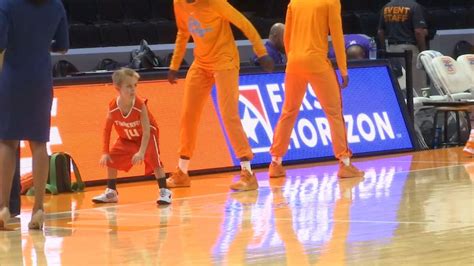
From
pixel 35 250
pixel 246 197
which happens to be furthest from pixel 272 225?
pixel 246 197

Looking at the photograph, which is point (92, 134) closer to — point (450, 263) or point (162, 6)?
point (450, 263)

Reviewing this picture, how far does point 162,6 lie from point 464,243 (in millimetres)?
13303

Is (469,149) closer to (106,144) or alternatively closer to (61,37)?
(106,144)

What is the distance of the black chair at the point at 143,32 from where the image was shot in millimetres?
19016

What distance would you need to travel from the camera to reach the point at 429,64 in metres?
16.3

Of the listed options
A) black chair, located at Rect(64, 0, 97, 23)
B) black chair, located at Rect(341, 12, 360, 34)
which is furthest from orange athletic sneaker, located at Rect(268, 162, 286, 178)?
black chair, located at Rect(341, 12, 360, 34)

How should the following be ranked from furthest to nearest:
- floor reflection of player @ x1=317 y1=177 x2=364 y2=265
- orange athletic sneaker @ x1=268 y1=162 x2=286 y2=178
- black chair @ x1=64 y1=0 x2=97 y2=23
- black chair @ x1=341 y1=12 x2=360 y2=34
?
black chair @ x1=341 y1=12 x2=360 y2=34 → black chair @ x1=64 y1=0 x2=97 y2=23 → orange athletic sneaker @ x1=268 y1=162 x2=286 y2=178 → floor reflection of player @ x1=317 y1=177 x2=364 y2=265

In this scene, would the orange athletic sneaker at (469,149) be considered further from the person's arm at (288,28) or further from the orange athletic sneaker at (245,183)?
the orange athletic sneaker at (245,183)

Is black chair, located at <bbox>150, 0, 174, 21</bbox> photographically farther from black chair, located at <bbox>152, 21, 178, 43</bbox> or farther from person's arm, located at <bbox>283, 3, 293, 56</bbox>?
person's arm, located at <bbox>283, 3, 293, 56</bbox>

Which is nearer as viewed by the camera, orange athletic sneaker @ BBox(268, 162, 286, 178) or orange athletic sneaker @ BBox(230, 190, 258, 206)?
orange athletic sneaker @ BBox(230, 190, 258, 206)

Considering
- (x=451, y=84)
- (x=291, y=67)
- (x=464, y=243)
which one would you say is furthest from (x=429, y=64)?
(x=464, y=243)

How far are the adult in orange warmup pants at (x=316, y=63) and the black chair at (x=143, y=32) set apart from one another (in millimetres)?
7242

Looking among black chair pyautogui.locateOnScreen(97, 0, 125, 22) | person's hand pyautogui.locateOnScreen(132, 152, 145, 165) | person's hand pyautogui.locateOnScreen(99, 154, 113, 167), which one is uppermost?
black chair pyautogui.locateOnScreen(97, 0, 125, 22)

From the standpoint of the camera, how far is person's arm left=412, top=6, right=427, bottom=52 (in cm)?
1806
